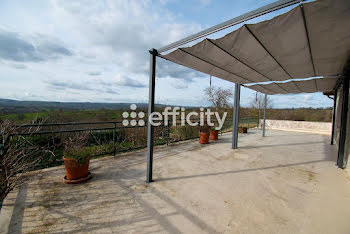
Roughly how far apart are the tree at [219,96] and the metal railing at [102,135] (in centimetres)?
535

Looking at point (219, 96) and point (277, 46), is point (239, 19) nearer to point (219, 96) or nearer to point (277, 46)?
point (277, 46)

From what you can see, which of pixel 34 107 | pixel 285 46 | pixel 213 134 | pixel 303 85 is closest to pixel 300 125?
pixel 303 85

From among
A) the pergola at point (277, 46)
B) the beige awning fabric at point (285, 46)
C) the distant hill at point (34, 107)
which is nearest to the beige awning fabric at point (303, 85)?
the pergola at point (277, 46)

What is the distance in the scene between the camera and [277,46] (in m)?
1.85

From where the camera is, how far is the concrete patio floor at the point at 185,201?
58.5 inches

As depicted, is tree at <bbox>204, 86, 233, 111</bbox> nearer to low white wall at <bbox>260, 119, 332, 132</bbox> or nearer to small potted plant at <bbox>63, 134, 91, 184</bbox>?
low white wall at <bbox>260, 119, 332, 132</bbox>

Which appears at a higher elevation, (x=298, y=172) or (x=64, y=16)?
(x=64, y=16)

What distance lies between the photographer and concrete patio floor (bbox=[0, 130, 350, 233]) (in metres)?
1.49

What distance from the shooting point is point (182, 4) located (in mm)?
2885

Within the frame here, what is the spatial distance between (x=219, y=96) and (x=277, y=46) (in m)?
9.68

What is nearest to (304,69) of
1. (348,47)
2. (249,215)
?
(348,47)

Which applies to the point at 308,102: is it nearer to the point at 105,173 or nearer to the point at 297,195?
the point at 297,195

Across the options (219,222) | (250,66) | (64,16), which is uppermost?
(64,16)

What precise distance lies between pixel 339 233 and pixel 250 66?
2464 mm
